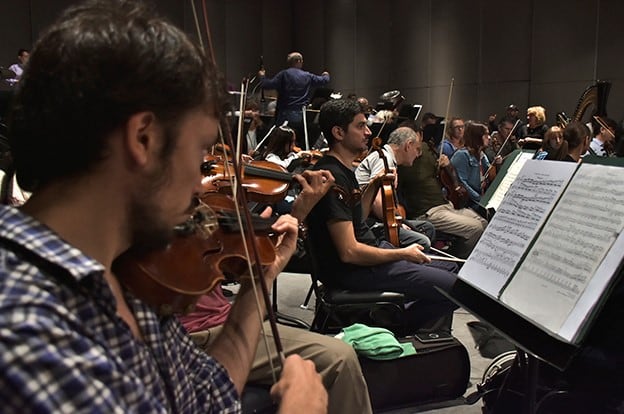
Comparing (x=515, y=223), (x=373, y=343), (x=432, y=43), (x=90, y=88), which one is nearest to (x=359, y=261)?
(x=373, y=343)

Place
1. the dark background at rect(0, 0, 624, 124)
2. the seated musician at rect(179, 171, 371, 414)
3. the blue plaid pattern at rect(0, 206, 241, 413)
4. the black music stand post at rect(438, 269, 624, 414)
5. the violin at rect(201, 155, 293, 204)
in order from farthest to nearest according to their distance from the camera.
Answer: the dark background at rect(0, 0, 624, 124)
the violin at rect(201, 155, 293, 204)
the seated musician at rect(179, 171, 371, 414)
the black music stand post at rect(438, 269, 624, 414)
the blue plaid pattern at rect(0, 206, 241, 413)

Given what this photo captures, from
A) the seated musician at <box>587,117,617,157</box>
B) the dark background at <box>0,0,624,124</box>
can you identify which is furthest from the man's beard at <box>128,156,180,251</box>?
the dark background at <box>0,0,624,124</box>

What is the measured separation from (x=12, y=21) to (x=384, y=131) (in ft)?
23.4

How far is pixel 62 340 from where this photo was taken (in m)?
0.67

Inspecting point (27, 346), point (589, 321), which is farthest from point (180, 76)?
point (589, 321)

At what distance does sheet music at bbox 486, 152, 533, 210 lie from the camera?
352 centimetres

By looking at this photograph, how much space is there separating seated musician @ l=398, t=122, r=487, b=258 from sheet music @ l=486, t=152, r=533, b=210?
991 mm

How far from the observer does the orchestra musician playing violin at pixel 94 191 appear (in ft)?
2.16

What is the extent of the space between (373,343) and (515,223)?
967mm

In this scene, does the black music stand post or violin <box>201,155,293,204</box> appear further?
violin <box>201,155,293,204</box>

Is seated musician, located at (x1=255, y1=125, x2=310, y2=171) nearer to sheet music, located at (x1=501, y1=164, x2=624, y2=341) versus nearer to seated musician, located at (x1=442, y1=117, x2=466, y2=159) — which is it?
seated musician, located at (x1=442, y1=117, x2=466, y2=159)

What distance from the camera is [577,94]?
9.18m

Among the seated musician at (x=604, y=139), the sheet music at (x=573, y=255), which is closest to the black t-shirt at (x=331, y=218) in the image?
the sheet music at (x=573, y=255)

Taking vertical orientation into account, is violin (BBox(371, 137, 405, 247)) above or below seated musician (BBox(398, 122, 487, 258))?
above
